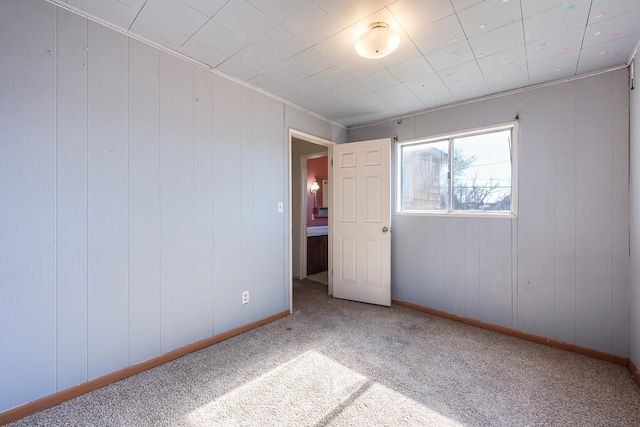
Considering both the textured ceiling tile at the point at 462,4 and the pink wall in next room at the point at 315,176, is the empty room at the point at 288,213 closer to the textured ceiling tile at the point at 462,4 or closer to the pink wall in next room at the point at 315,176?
the textured ceiling tile at the point at 462,4

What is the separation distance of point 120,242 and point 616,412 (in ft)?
10.9

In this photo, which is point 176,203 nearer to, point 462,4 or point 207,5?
point 207,5

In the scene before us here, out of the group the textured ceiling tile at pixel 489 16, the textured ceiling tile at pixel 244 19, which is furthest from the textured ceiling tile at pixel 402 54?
the textured ceiling tile at pixel 244 19

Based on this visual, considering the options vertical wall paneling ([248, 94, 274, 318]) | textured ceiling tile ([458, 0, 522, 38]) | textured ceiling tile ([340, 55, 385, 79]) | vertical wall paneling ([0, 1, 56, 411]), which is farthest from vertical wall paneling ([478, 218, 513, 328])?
vertical wall paneling ([0, 1, 56, 411])

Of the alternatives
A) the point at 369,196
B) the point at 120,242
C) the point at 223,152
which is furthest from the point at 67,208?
the point at 369,196

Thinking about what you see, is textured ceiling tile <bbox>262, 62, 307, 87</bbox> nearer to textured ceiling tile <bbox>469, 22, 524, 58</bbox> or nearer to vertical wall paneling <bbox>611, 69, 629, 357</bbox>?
textured ceiling tile <bbox>469, 22, 524, 58</bbox>

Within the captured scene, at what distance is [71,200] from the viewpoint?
171cm

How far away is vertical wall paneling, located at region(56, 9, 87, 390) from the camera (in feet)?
5.48

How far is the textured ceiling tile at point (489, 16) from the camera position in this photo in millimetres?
1586

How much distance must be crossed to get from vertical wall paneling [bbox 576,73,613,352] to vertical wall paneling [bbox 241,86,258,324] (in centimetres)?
295

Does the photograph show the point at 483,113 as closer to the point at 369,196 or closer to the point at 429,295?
the point at 369,196

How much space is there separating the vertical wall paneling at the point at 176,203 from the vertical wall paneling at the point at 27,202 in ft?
2.02

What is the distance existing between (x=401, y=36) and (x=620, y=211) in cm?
224

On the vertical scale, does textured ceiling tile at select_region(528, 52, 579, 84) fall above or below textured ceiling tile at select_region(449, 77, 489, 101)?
below
